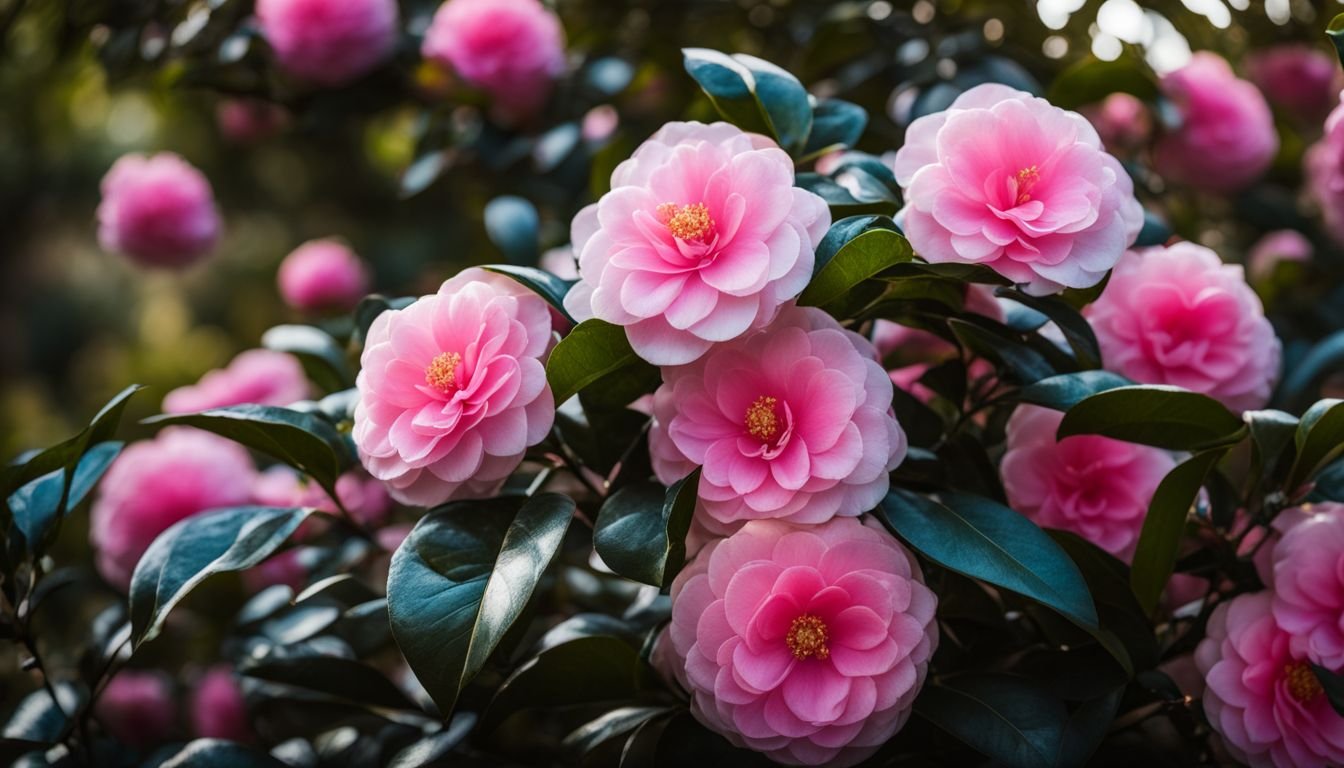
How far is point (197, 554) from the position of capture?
2.02 feet

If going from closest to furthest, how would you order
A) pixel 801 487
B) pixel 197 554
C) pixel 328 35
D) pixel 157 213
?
pixel 801 487 → pixel 197 554 → pixel 328 35 → pixel 157 213

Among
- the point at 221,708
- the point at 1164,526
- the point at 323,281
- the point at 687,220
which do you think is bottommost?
the point at 221,708

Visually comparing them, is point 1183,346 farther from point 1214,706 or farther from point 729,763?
point 729,763

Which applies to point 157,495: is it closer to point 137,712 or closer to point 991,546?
point 137,712

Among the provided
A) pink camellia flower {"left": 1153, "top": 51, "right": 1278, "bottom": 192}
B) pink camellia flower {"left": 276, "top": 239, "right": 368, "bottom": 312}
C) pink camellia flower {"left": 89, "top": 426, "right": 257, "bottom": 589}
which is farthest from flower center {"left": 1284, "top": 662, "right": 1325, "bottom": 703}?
pink camellia flower {"left": 276, "top": 239, "right": 368, "bottom": 312}

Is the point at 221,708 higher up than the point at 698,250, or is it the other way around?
the point at 698,250

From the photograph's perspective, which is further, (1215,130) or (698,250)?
(1215,130)

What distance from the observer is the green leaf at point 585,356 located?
1.78 feet

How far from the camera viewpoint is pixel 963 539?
543 millimetres

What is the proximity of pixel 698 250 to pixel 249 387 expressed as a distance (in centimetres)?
82

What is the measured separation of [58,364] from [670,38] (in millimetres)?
5991

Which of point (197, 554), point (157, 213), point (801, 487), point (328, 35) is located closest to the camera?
point (801, 487)

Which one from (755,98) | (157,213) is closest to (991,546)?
(755,98)

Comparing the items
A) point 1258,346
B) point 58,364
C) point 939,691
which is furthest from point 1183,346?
point 58,364
